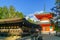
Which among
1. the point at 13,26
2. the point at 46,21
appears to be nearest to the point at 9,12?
the point at 46,21

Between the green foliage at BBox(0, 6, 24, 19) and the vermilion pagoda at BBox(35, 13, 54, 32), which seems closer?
the green foliage at BBox(0, 6, 24, 19)

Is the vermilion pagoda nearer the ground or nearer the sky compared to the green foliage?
nearer the ground

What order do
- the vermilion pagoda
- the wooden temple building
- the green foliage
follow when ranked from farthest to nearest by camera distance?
the vermilion pagoda < the green foliage < the wooden temple building

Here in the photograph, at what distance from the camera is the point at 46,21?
38.9m

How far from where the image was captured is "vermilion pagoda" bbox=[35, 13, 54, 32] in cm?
3758

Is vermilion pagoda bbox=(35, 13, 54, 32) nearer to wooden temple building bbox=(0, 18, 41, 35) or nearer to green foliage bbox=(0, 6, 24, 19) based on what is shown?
green foliage bbox=(0, 6, 24, 19)

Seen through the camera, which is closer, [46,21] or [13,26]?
[13,26]

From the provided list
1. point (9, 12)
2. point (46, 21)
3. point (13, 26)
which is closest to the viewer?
point (13, 26)

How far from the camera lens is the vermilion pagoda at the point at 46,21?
37581 millimetres

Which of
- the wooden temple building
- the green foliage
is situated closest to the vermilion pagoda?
the green foliage

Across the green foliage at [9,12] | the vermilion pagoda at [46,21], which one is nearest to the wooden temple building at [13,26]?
the green foliage at [9,12]

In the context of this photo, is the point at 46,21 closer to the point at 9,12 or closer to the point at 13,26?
the point at 9,12

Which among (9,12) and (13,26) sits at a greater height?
(9,12)

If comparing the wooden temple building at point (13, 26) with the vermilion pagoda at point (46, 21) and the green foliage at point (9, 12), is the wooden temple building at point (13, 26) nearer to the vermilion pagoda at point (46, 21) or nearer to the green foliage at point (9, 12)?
the green foliage at point (9, 12)
